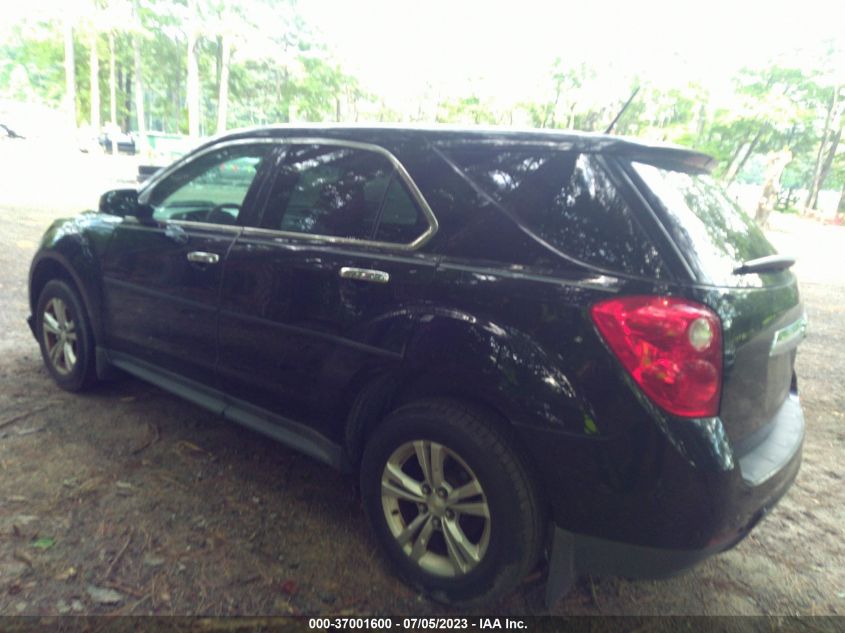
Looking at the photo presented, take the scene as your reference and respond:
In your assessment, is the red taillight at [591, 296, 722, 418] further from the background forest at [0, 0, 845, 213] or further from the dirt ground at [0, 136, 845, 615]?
the background forest at [0, 0, 845, 213]

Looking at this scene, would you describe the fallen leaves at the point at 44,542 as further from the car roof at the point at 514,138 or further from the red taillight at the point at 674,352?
the red taillight at the point at 674,352

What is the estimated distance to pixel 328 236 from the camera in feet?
8.92

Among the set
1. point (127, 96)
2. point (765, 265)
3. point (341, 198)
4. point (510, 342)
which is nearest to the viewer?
point (510, 342)

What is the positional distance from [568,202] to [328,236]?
1.04m

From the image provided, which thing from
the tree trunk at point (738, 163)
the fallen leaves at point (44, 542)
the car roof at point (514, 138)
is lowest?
the fallen leaves at point (44, 542)

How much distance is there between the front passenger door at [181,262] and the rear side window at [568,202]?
1299 mm

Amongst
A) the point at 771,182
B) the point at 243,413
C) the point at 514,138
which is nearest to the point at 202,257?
the point at 243,413

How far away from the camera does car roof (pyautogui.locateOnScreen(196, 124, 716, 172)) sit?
7.30ft

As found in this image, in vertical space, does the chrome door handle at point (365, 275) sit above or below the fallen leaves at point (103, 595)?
above

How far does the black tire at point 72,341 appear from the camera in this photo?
3.86 metres

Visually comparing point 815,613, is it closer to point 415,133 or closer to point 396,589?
point 396,589

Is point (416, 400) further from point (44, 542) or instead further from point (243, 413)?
point (44, 542)

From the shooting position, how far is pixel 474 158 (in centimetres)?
243

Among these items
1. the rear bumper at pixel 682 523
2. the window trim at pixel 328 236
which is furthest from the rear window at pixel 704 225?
the window trim at pixel 328 236
